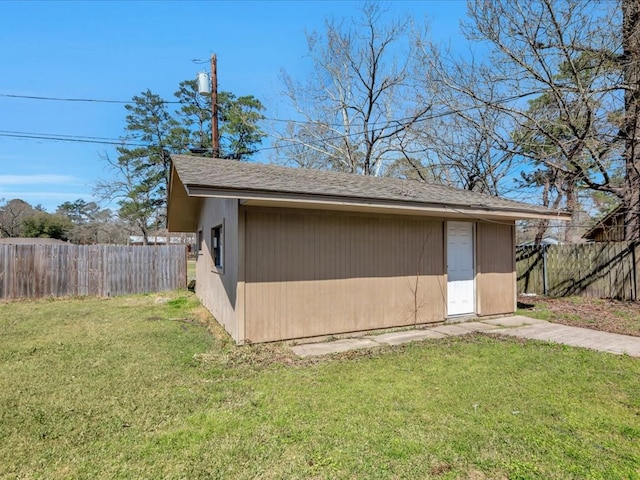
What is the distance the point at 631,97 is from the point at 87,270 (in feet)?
51.4

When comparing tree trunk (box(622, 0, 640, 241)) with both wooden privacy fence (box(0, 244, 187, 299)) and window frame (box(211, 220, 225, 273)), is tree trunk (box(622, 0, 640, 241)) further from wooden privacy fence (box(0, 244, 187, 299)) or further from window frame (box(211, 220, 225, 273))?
wooden privacy fence (box(0, 244, 187, 299))

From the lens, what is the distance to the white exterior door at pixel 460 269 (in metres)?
7.49

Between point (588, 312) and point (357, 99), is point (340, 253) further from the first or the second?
point (357, 99)

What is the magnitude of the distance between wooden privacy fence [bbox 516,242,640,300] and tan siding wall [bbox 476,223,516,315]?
13.6 ft

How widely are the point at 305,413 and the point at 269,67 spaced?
1499cm

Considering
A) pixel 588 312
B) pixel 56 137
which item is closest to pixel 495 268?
pixel 588 312

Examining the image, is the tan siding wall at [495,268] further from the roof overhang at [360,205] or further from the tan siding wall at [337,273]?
the tan siding wall at [337,273]

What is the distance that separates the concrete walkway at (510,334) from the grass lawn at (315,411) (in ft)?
1.25

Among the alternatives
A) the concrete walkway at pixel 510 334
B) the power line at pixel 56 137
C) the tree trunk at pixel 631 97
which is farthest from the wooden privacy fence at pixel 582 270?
the power line at pixel 56 137

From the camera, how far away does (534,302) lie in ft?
32.9

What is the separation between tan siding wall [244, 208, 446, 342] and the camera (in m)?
5.63

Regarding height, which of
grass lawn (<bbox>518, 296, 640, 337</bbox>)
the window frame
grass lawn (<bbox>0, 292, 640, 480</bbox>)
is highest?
the window frame

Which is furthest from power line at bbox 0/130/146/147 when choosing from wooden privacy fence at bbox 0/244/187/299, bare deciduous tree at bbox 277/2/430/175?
bare deciduous tree at bbox 277/2/430/175

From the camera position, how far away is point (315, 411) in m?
3.32
